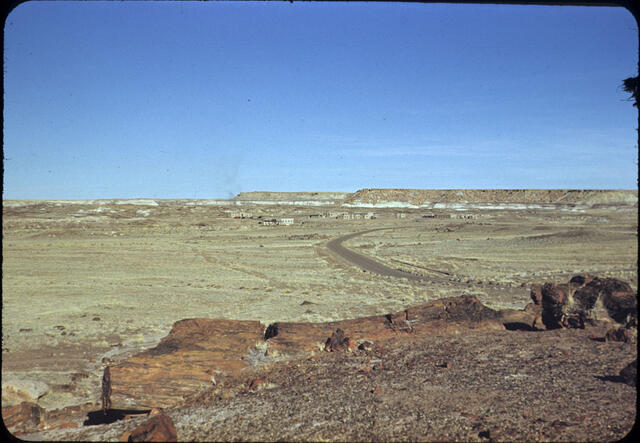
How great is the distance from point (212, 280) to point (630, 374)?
21.7 metres

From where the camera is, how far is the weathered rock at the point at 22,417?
576 cm

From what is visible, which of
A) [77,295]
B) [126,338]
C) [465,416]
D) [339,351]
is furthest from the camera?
[77,295]

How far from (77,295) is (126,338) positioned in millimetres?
8429

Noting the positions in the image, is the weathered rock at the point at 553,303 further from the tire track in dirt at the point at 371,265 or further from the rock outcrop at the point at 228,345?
the tire track in dirt at the point at 371,265

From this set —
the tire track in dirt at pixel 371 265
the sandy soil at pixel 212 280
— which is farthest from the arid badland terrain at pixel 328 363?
the tire track in dirt at pixel 371 265

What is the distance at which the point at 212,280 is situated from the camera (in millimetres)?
24281

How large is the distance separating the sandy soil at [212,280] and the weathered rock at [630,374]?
200 cm

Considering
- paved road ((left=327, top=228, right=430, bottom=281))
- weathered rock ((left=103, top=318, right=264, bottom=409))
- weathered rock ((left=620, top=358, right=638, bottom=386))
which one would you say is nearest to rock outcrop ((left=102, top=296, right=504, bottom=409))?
weathered rock ((left=103, top=318, right=264, bottom=409))

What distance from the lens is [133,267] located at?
2769 centimetres

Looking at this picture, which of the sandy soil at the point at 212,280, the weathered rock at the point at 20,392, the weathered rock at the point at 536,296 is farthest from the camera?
the sandy soil at the point at 212,280

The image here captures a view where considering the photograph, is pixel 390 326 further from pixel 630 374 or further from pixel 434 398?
pixel 630 374

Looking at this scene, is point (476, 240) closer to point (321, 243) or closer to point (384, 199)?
point (321, 243)

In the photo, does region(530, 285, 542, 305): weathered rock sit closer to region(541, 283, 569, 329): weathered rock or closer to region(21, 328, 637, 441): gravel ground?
region(541, 283, 569, 329): weathered rock

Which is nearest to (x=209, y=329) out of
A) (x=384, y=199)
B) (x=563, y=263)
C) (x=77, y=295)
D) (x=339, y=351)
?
(x=339, y=351)
